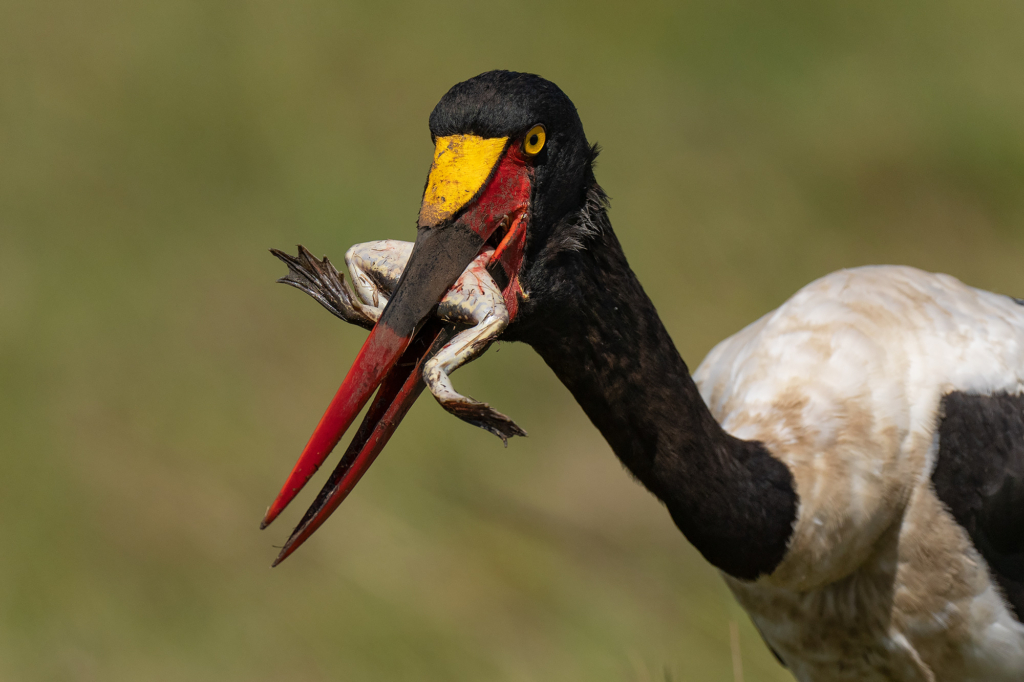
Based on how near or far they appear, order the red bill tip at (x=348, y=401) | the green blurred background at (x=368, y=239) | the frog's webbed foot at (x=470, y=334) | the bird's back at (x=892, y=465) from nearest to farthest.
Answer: the frog's webbed foot at (x=470, y=334) → the red bill tip at (x=348, y=401) → the bird's back at (x=892, y=465) → the green blurred background at (x=368, y=239)

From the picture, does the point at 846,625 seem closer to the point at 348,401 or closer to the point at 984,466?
the point at 984,466

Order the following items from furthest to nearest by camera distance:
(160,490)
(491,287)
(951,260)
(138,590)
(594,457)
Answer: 1. (951,260)
2. (594,457)
3. (160,490)
4. (138,590)
5. (491,287)

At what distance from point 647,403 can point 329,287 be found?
0.71m

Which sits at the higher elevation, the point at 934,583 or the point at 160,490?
the point at 934,583

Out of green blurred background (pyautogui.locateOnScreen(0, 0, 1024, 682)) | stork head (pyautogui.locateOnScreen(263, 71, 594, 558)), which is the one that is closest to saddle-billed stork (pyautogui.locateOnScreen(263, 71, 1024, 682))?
stork head (pyautogui.locateOnScreen(263, 71, 594, 558))

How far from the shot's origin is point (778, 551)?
2369 millimetres

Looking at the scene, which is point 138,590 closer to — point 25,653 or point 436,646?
point 25,653

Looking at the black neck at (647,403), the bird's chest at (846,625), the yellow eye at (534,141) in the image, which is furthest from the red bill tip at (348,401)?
the bird's chest at (846,625)

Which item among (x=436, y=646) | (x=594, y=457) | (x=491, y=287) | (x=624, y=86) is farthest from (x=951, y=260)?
(x=491, y=287)

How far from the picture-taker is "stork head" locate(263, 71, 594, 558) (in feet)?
5.91

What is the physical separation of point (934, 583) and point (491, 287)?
4.63 feet

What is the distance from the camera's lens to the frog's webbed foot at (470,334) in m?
1.62

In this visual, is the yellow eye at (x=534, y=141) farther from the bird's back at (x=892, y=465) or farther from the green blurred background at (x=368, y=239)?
the green blurred background at (x=368, y=239)

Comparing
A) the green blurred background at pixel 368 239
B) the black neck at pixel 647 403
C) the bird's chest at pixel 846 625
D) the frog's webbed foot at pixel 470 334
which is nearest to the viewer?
the frog's webbed foot at pixel 470 334
